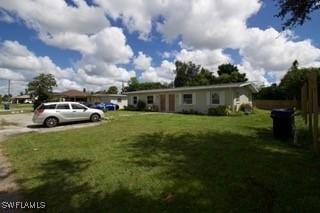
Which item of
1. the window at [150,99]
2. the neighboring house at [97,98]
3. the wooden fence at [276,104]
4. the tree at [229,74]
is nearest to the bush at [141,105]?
the window at [150,99]

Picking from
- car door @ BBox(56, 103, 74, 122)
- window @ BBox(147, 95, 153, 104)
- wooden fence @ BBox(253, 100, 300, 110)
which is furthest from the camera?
window @ BBox(147, 95, 153, 104)

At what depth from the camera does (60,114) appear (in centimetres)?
1750

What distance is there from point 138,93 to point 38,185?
30.1 m

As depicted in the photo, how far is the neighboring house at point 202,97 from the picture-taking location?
24656mm

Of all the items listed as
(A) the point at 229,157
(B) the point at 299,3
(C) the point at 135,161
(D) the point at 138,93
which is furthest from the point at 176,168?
(D) the point at 138,93

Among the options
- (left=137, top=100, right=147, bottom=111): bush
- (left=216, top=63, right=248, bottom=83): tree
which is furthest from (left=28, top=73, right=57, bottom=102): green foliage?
(left=216, top=63, right=248, bottom=83): tree

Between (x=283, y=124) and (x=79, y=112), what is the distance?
41.2 feet

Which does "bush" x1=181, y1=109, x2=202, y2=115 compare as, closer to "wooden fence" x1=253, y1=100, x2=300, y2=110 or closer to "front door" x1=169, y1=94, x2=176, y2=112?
"front door" x1=169, y1=94, x2=176, y2=112

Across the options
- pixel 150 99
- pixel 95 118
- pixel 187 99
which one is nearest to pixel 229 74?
pixel 150 99

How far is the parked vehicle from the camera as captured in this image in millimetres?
17031

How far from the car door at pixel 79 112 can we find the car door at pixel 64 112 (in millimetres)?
267

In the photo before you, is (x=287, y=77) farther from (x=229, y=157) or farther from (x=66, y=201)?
(x=66, y=201)

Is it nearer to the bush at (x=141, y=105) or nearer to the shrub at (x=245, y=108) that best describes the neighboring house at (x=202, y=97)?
the shrub at (x=245, y=108)

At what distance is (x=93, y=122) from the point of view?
18875 millimetres
